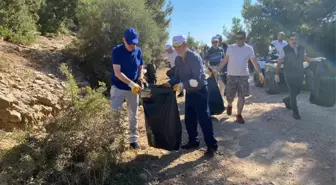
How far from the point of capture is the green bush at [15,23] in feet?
23.2

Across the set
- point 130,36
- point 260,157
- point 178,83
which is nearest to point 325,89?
point 260,157

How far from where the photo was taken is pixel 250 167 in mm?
4398

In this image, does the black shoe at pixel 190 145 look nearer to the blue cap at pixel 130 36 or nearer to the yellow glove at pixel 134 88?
the yellow glove at pixel 134 88

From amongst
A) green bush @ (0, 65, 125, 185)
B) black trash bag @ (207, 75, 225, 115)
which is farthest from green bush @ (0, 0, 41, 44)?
black trash bag @ (207, 75, 225, 115)

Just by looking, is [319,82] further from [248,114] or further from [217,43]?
[217,43]

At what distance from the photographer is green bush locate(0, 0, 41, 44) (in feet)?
23.2

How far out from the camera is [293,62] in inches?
261

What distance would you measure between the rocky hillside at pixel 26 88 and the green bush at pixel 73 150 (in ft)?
2.66

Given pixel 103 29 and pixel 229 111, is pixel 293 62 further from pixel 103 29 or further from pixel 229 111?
pixel 103 29

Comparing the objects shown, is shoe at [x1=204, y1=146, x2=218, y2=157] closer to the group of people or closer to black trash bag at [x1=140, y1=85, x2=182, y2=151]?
the group of people

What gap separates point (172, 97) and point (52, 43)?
19.4 ft

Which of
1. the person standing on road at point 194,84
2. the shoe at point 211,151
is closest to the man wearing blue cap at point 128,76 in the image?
the person standing on road at point 194,84

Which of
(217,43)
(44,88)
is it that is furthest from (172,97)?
(217,43)

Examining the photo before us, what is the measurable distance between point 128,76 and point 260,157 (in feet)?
7.53
